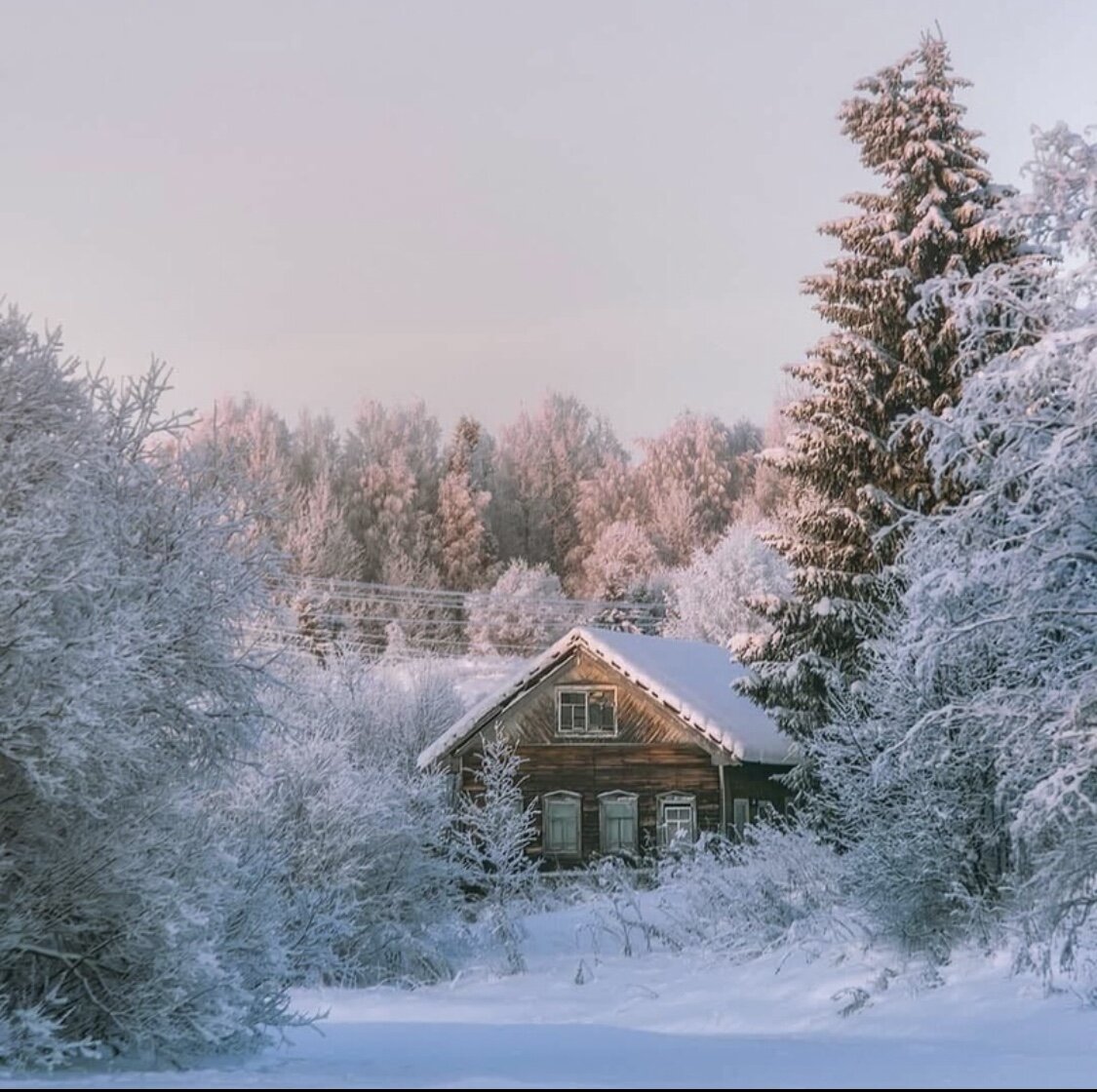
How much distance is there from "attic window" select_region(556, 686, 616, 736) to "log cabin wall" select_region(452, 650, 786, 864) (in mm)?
128

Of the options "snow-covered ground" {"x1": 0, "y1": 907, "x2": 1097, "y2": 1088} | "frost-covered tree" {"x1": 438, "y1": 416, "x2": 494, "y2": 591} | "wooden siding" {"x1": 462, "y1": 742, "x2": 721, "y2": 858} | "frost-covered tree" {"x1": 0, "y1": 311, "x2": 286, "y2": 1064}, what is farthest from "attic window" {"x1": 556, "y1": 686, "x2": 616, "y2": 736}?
"frost-covered tree" {"x1": 438, "y1": 416, "x2": 494, "y2": 591}

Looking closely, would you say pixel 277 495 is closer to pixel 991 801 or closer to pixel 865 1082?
pixel 865 1082

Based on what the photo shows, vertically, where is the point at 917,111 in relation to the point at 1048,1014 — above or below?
above

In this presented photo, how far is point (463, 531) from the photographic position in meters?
88.2

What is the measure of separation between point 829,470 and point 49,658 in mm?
16174

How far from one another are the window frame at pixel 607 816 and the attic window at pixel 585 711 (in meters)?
1.57

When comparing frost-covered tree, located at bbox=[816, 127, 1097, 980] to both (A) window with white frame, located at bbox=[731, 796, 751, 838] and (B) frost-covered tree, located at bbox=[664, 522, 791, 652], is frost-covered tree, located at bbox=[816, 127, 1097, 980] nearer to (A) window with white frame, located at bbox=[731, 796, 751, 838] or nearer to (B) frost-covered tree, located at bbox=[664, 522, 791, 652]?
(A) window with white frame, located at bbox=[731, 796, 751, 838]

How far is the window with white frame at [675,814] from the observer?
3850 centimetres

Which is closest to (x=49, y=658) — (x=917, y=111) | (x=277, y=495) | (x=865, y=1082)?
(x=277, y=495)

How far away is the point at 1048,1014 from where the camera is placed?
17.3m

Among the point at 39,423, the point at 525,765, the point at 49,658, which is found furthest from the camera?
the point at 525,765

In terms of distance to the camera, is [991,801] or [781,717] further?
[781,717]

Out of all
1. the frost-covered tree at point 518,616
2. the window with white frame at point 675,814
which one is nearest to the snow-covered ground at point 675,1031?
the window with white frame at point 675,814

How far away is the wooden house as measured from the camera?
3878 centimetres
